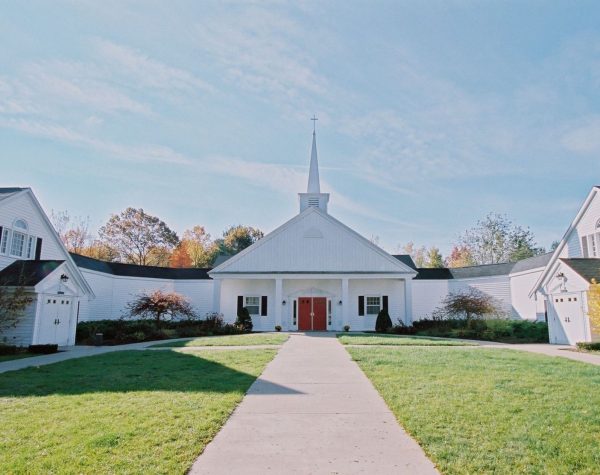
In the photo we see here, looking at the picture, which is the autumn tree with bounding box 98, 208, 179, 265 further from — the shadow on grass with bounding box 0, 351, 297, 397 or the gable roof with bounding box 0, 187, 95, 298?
the shadow on grass with bounding box 0, 351, 297, 397

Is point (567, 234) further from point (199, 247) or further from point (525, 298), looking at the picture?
point (199, 247)

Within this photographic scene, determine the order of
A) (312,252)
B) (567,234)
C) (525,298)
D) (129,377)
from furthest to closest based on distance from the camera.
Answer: (312,252) < (525,298) < (567,234) < (129,377)

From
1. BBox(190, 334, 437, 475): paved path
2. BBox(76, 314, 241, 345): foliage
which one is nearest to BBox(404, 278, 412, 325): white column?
BBox(76, 314, 241, 345): foliage

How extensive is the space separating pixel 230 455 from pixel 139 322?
64.2 feet

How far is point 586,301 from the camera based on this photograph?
54.2 feet

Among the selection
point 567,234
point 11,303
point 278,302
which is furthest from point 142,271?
point 567,234

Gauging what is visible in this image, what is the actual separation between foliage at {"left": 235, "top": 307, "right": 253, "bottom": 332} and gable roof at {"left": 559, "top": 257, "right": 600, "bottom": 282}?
15.7 metres

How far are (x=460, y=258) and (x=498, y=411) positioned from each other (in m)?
54.3

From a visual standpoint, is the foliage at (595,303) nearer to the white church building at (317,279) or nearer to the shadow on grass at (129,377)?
the white church building at (317,279)

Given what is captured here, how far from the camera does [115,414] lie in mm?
5859

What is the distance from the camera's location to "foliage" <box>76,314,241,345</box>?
19.5 m

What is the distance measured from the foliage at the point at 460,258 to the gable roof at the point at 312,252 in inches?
1279

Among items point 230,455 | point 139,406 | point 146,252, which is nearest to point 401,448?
point 230,455

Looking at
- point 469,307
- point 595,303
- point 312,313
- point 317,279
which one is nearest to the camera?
point 595,303
